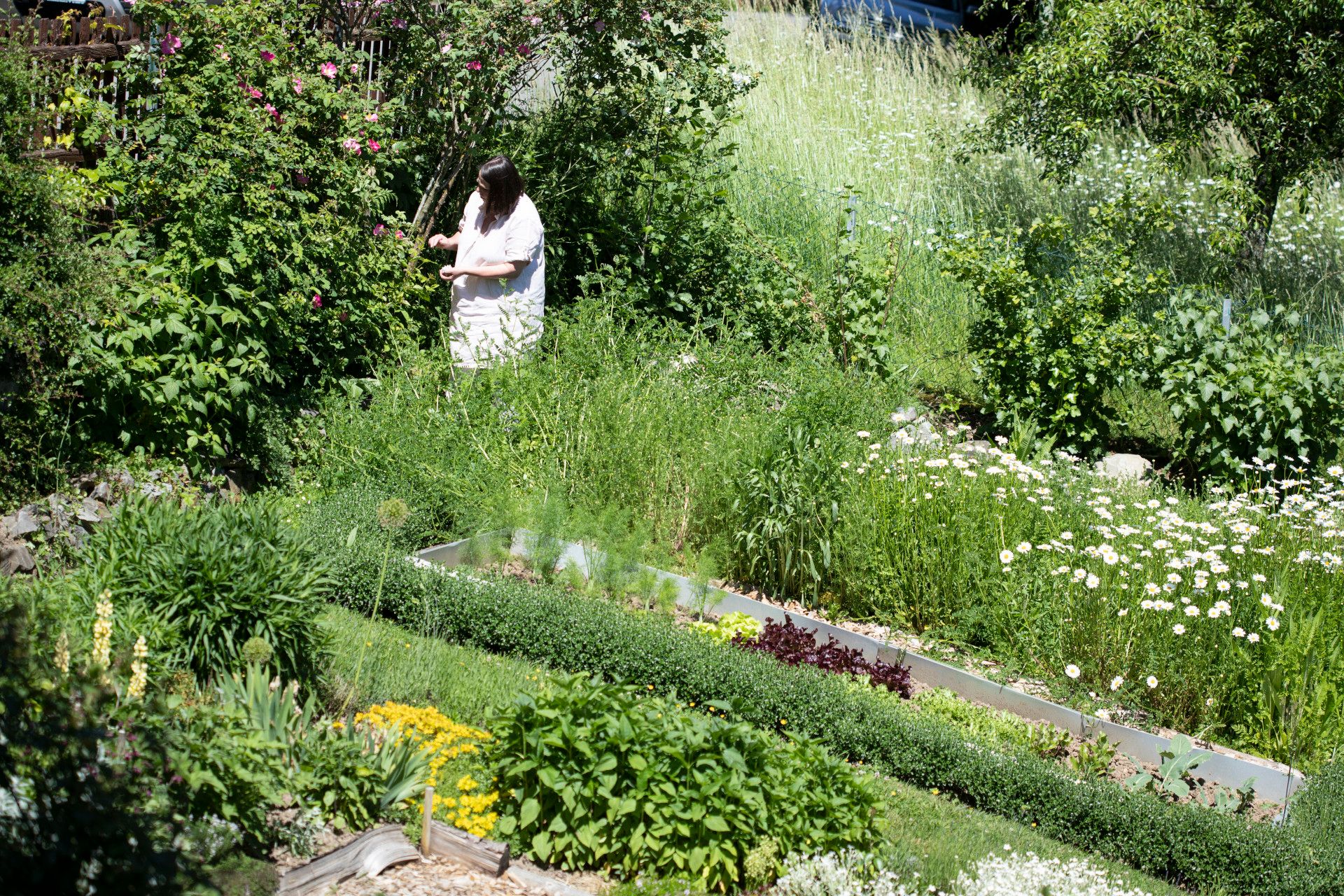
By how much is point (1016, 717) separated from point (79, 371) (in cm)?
480

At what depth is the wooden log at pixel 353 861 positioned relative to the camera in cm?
319

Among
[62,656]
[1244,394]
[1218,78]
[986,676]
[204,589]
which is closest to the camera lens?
[62,656]

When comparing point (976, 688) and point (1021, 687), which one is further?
point (1021, 687)

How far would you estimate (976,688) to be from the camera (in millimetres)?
5492

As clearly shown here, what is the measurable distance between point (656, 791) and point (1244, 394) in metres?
5.99

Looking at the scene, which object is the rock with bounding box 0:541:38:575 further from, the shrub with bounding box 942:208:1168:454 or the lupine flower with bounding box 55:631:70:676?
the shrub with bounding box 942:208:1168:454

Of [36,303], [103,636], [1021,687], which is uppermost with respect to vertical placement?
[36,303]

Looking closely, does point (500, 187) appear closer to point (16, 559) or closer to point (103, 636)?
point (16, 559)

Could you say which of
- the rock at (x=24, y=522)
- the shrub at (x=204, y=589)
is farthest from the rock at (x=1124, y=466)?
the rock at (x=24, y=522)

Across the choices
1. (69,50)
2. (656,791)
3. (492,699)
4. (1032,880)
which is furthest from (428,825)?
(69,50)

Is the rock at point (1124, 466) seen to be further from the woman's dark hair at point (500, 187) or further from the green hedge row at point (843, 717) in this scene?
the woman's dark hair at point (500, 187)

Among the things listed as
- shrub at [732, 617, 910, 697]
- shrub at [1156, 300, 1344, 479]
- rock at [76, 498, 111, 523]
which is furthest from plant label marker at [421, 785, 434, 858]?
shrub at [1156, 300, 1344, 479]

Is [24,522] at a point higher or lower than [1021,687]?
higher

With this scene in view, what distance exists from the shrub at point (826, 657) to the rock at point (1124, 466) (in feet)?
11.4
